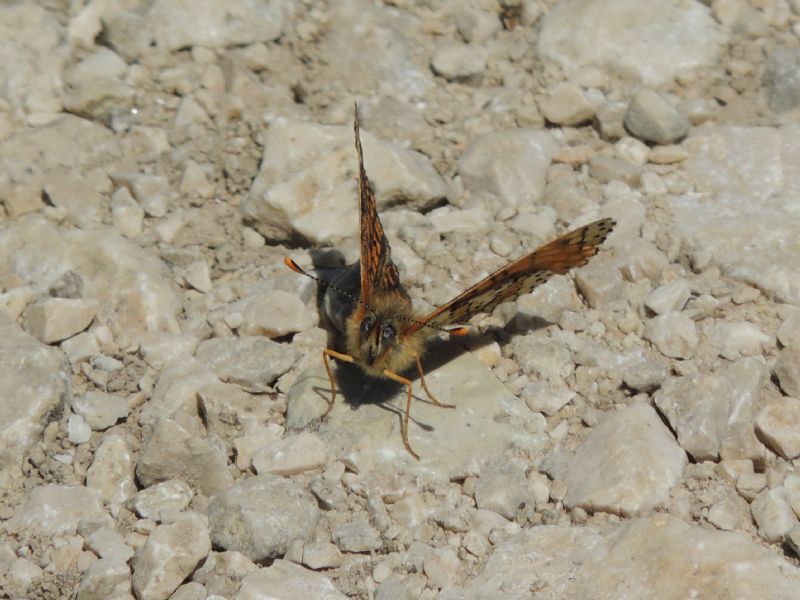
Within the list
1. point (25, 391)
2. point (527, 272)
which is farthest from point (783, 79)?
point (25, 391)

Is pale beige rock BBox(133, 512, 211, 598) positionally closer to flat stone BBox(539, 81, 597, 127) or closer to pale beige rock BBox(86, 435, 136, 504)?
pale beige rock BBox(86, 435, 136, 504)

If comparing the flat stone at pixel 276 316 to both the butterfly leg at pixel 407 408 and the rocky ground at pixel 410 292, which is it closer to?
the rocky ground at pixel 410 292

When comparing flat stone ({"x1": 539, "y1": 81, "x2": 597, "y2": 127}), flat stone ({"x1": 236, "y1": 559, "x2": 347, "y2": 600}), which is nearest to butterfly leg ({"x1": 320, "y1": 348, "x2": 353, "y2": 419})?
flat stone ({"x1": 236, "y1": 559, "x2": 347, "y2": 600})

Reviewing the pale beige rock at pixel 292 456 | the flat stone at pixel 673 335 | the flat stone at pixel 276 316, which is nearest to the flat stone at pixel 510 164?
the flat stone at pixel 673 335

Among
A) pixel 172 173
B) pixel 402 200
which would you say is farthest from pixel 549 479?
pixel 172 173

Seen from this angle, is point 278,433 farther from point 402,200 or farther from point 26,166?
point 26,166

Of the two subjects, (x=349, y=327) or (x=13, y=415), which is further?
(x=349, y=327)

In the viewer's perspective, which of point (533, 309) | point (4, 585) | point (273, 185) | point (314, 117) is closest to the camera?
point (4, 585)
